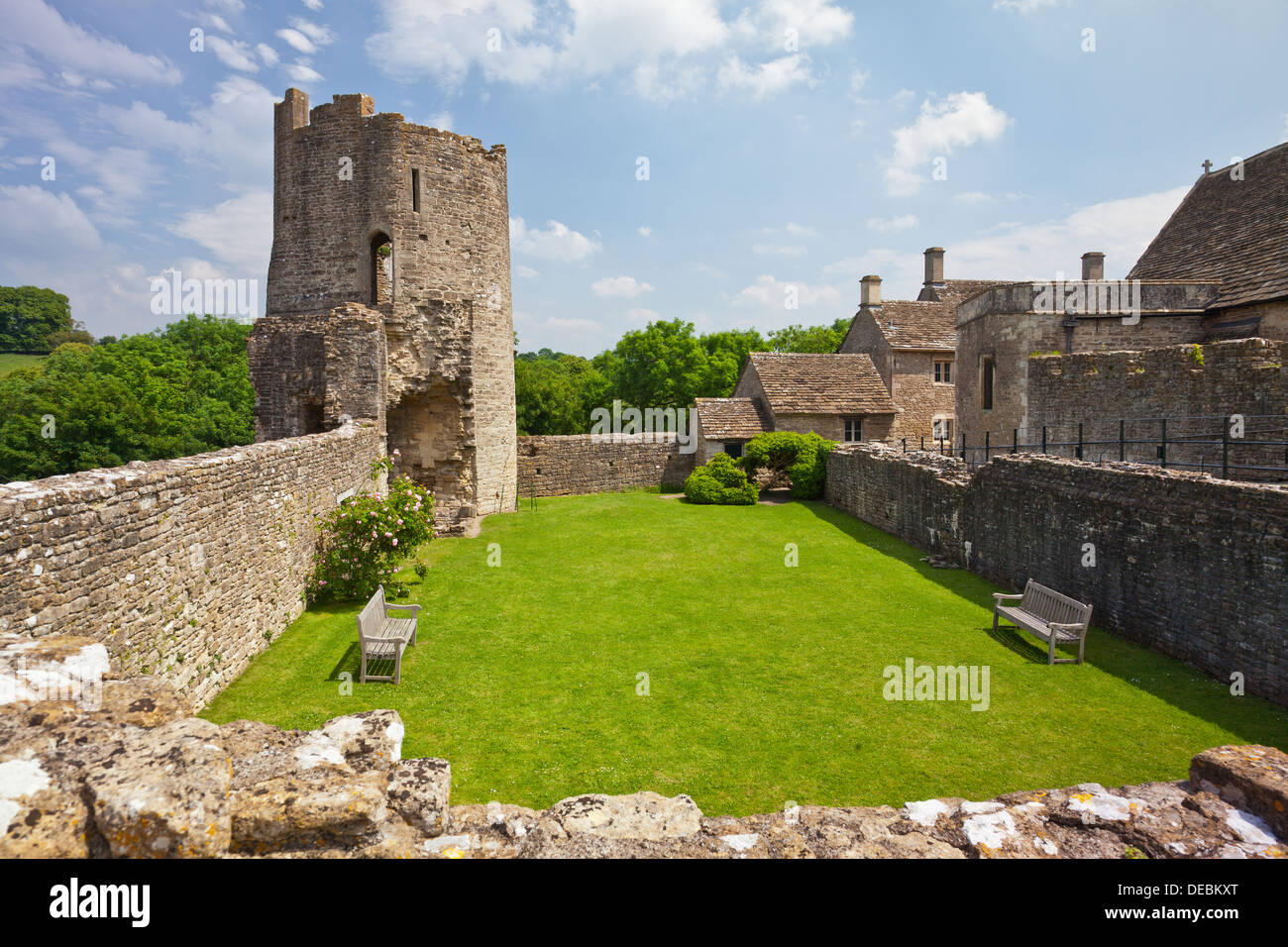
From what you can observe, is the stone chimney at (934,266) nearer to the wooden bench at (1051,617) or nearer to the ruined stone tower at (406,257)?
the ruined stone tower at (406,257)

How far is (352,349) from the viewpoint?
16.0 meters

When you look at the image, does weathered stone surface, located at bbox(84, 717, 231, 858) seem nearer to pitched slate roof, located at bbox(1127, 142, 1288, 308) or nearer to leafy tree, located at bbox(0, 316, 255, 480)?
pitched slate roof, located at bbox(1127, 142, 1288, 308)

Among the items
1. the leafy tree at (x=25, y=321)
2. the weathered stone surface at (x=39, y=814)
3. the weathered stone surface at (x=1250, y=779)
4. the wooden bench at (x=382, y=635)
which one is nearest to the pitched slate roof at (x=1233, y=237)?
the weathered stone surface at (x=1250, y=779)

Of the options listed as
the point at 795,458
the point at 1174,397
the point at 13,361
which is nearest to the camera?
the point at 1174,397

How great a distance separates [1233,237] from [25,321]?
4719 inches

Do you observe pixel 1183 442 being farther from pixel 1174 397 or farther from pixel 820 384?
pixel 820 384

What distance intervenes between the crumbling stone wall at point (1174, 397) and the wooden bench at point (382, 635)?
477 inches

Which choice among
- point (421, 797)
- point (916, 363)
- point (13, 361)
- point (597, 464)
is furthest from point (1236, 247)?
point (13, 361)

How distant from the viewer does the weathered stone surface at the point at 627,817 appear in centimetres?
358

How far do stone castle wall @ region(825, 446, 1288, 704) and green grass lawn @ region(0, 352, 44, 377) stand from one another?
88.0 meters

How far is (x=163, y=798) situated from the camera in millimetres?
2582
